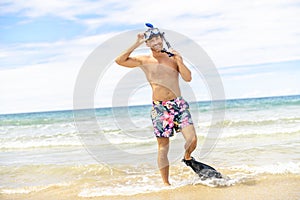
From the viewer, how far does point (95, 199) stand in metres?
4.76

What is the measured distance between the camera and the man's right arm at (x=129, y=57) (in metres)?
4.80

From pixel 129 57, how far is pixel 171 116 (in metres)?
0.94

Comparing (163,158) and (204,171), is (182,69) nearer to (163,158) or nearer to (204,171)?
(163,158)

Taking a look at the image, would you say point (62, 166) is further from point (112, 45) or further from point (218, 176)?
point (218, 176)

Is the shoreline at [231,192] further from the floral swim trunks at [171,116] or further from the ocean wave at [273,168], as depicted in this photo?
the floral swim trunks at [171,116]

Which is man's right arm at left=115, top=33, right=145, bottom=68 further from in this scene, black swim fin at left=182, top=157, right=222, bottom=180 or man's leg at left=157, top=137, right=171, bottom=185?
black swim fin at left=182, top=157, right=222, bottom=180

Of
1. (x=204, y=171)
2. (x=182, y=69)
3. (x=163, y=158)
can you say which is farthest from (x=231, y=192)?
(x=182, y=69)

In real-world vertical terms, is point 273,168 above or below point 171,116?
below

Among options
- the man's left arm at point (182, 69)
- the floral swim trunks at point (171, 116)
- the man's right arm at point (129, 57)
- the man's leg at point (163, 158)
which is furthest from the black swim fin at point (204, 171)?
the man's right arm at point (129, 57)

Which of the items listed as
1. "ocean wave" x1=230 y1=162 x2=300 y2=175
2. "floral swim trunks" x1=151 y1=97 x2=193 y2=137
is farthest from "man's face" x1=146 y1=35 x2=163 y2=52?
"ocean wave" x1=230 y1=162 x2=300 y2=175

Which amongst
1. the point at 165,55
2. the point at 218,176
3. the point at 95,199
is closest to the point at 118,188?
the point at 95,199

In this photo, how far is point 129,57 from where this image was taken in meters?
4.93

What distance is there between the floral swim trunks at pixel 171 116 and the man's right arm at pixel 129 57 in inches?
25.1

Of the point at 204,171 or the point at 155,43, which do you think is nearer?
the point at 155,43
